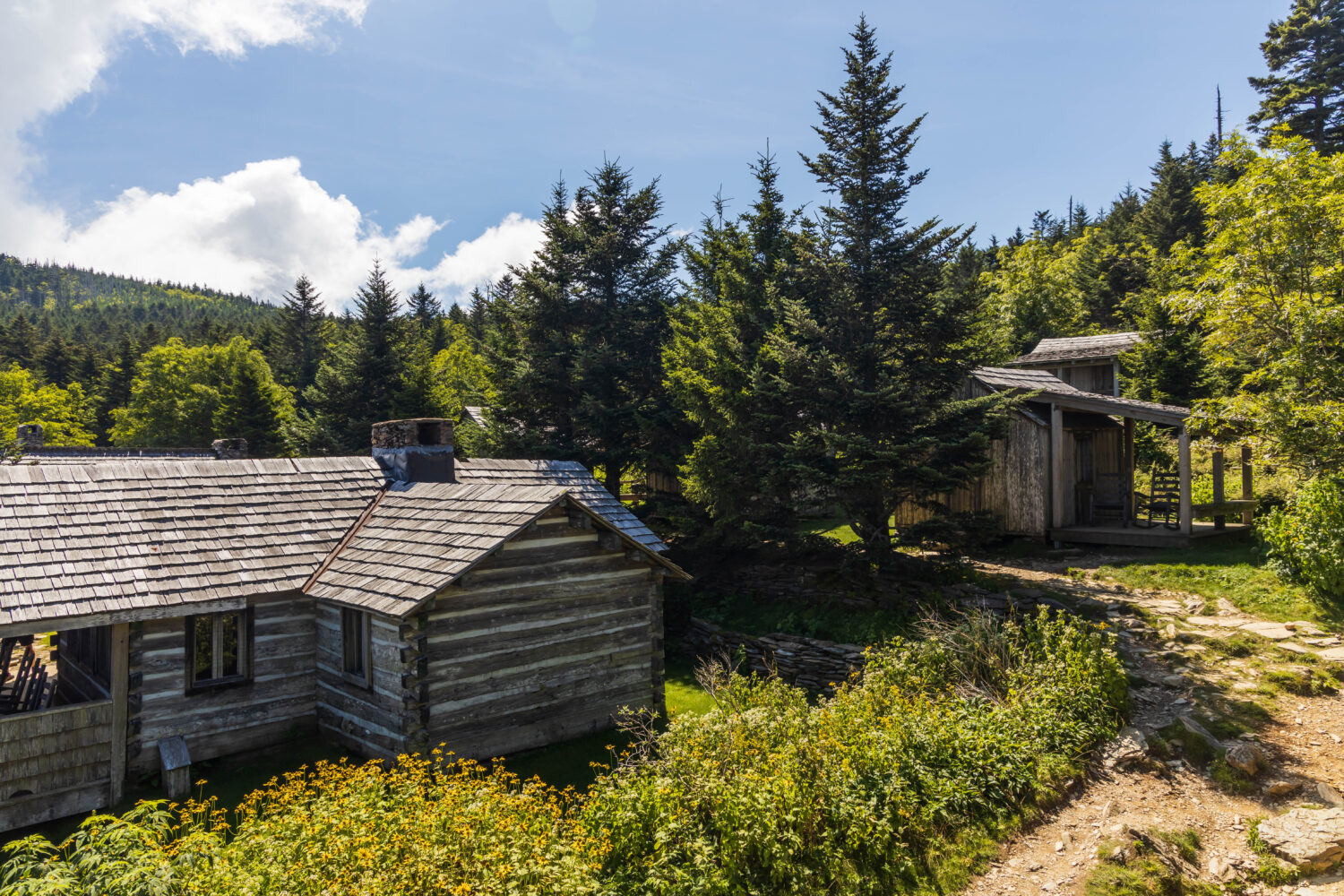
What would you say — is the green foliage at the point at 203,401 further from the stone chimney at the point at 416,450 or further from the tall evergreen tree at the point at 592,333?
the stone chimney at the point at 416,450

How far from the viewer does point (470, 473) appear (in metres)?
15.2

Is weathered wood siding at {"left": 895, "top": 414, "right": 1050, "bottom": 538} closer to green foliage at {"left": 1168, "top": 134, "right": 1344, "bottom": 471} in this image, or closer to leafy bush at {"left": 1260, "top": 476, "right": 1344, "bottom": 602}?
green foliage at {"left": 1168, "top": 134, "right": 1344, "bottom": 471}

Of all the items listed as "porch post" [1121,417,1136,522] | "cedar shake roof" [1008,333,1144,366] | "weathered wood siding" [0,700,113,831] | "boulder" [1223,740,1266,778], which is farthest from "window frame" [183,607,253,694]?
"cedar shake roof" [1008,333,1144,366]

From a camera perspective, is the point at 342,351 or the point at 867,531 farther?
the point at 342,351

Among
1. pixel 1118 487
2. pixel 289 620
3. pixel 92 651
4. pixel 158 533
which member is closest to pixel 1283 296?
pixel 1118 487

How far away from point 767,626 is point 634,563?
5.89 m

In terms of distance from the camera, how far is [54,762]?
339 inches

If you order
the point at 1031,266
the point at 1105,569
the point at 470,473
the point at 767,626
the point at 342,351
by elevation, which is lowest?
the point at 767,626

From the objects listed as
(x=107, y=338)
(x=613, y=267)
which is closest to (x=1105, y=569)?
(x=613, y=267)

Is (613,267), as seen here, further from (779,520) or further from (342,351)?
(342,351)

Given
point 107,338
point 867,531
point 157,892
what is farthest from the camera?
point 107,338

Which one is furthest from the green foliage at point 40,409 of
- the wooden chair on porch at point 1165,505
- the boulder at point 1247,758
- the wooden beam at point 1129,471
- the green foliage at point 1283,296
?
the green foliage at point 1283,296

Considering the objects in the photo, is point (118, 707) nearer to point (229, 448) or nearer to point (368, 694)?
point (368, 694)

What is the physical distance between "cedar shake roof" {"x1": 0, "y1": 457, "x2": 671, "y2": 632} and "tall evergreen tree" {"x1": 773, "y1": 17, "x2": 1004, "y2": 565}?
6.72 m
